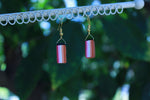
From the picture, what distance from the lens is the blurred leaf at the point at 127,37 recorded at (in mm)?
877

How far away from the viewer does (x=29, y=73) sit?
39.0 inches

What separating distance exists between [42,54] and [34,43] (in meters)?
0.15

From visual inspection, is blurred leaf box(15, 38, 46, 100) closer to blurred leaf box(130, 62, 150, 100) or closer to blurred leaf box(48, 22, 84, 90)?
blurred leaf box(48, 22, 84, 90)

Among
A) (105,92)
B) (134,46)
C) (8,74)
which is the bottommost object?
(105,92)

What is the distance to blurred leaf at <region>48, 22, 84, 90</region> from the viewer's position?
2.67 ft

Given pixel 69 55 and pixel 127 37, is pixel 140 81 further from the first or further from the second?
pixel 69 55

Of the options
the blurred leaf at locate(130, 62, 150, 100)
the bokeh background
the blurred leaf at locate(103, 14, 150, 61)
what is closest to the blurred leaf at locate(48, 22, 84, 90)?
the bokeh background

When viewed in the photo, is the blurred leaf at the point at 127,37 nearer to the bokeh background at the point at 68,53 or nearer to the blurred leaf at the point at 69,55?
the bokeh background at the point at 68,53

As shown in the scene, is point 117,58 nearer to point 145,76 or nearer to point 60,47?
point 145,76

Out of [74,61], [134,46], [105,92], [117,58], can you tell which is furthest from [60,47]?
[117,58]

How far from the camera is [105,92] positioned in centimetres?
122

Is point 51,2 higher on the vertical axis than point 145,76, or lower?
higher

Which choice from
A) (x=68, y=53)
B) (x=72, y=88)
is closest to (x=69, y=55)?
(x=68, y=53)

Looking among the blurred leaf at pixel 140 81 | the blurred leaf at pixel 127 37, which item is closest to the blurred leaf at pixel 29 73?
the blurred leaf at pixel 127 37
